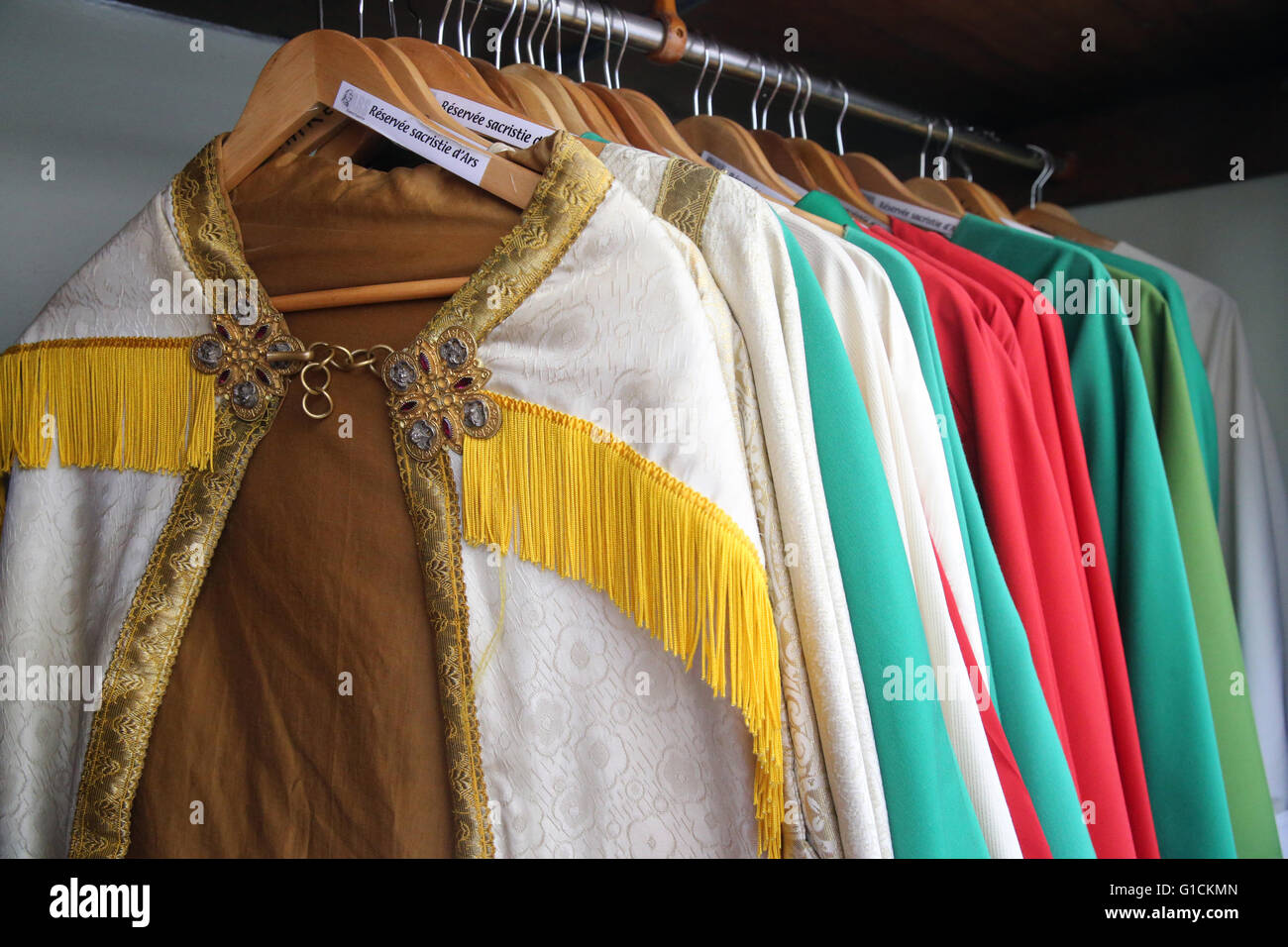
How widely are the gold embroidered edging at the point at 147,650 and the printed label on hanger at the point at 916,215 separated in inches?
31.0

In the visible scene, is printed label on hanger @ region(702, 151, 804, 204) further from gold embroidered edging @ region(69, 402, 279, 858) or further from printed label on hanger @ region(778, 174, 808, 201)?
gold embroidered edging @ region(69, 402, 279, 858)

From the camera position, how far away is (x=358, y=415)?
79 centimetres

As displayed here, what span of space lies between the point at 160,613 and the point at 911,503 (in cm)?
60

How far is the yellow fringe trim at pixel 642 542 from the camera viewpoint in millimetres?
641

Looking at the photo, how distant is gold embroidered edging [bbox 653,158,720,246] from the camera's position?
0.78 meters

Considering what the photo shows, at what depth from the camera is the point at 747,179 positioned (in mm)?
1068

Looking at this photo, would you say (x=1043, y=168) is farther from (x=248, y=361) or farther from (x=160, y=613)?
(x=160, y=613)

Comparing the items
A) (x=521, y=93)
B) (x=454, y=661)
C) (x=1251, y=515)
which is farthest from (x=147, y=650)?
(x=1251, y=515)

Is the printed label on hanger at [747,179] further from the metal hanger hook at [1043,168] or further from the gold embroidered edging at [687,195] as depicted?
the metal hanger hook at [1043,168]

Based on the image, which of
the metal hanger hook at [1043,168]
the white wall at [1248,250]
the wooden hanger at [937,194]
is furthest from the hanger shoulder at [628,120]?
the white wall at [1248,250]

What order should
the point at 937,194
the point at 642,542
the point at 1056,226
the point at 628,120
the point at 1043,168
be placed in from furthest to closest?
the point at 1043,168 → the point at 1056,226 → the point at 937,194 → the point at 628,120 → the point at 642,542

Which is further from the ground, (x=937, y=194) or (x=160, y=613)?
(x=937, y=194)
